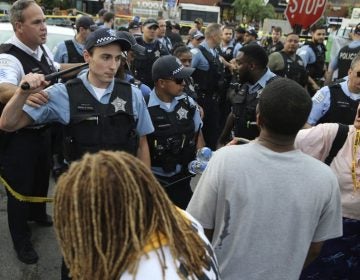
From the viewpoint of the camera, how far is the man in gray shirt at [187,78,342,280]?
5.35ft

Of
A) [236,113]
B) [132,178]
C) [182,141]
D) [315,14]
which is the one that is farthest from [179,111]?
[315,14]

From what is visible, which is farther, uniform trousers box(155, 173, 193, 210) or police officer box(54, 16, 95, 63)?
police officer box(54, 16, 95, 63)

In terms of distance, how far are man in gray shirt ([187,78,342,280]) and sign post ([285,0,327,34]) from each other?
4380 mm

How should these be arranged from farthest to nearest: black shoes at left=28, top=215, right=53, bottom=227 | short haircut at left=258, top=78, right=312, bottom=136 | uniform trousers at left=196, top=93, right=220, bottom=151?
uniform trousers at left=196, top=93, right=220, bottom=151 < black shoes at left=28, top=215, right=53, bottom=227 < short haircut at left=258, top=78, right=312, bottom=136

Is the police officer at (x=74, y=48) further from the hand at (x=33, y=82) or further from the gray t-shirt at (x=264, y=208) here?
the gray t-shirt at (x=264, y=208)

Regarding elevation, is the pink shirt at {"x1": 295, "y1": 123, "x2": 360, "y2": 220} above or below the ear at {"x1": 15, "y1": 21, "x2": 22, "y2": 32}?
below

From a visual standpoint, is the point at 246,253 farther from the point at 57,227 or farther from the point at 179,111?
the point at 179,111

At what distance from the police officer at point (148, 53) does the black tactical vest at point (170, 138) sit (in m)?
3.59

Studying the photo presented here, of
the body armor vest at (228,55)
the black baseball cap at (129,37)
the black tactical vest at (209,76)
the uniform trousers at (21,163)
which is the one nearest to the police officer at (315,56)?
the body armor vest at (228,55)

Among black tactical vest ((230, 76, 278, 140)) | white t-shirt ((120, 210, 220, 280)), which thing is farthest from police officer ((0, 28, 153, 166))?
white t-shirt ((120, 210, 220, 280))

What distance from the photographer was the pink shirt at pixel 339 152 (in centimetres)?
223

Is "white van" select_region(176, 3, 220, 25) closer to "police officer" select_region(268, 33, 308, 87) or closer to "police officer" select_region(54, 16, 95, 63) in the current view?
"police officer" select_region(268, 33, 308, 87)

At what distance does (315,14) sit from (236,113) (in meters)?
2.63

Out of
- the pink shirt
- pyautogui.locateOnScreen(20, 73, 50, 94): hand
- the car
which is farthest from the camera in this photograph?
the car
